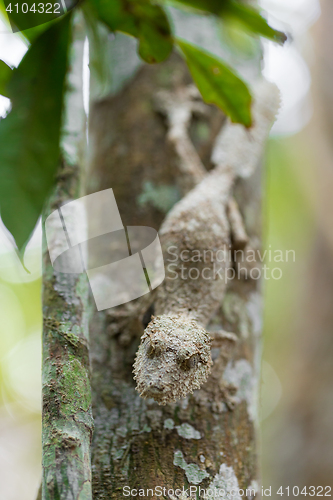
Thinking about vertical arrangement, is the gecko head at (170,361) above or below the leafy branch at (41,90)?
below

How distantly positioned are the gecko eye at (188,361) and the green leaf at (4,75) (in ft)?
5.34

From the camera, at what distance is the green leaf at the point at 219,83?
7.98 feet

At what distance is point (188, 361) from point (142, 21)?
6.27ft

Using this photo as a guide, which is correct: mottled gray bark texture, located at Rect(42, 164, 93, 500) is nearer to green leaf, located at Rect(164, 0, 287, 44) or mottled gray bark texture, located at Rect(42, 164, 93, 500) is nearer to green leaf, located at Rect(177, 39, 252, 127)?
green leaf, located at Rect(177, 39, 252, 127)

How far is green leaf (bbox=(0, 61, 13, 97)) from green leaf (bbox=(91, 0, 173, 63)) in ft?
2.03

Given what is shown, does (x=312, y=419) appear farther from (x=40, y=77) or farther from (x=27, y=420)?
(x=40, y=77)

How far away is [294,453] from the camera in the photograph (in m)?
5.73

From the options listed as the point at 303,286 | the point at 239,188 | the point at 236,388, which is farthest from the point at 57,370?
the point at 303,286

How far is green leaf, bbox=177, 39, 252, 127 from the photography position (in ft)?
7.98

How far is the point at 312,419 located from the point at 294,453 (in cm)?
55

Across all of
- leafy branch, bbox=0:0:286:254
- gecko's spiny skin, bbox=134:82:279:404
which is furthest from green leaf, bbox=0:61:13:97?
gecko's spiny skin, bbox=134:82:279:404

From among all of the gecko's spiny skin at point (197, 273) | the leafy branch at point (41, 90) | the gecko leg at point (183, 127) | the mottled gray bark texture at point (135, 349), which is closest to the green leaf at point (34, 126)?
the leafy branch at point (41, 90)

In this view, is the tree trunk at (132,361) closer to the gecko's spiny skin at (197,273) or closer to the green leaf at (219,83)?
the gecko's spiny skin at (197,273)

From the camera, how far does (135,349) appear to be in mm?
2621
